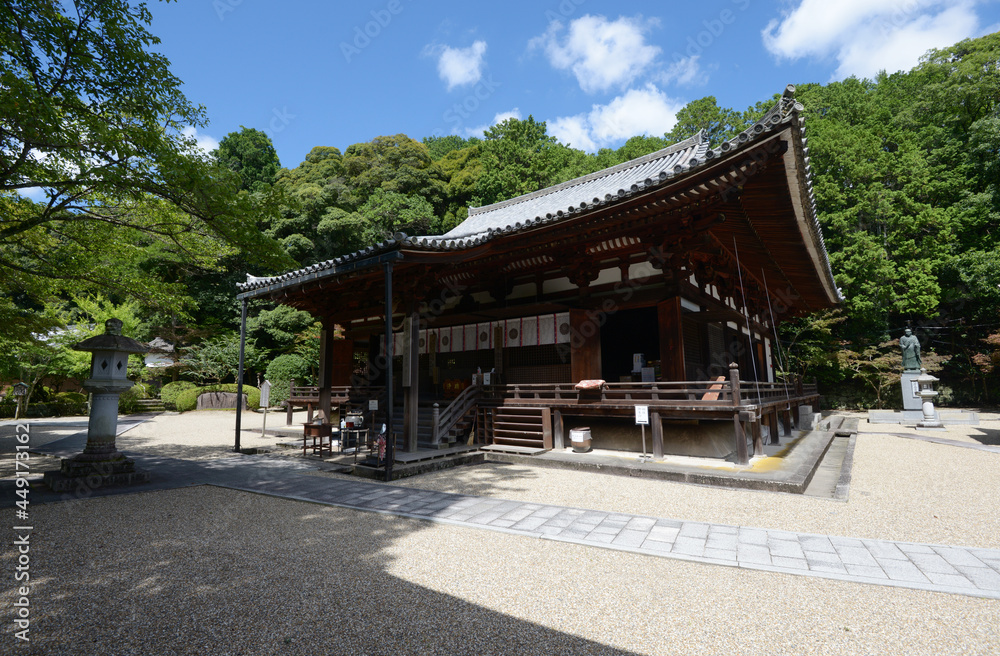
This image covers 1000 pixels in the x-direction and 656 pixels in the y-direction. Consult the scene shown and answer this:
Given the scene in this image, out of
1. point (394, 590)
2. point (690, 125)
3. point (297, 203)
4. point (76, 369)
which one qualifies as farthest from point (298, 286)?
point (690, 125)

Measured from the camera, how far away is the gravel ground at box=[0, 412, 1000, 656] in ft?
8.48

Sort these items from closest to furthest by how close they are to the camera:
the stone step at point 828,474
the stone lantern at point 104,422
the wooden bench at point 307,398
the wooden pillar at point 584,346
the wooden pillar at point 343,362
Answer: the stone step at point 828,474
the stone lantern at point 104,422
the wooden pillar at point 584,346
the wooden pillar at point 343,362
the wooden bench at point 307,398

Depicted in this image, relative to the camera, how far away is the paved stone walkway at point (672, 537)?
353cm

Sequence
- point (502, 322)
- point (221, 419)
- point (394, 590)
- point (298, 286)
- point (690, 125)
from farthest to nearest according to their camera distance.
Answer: point (690, 125) → point (221, 419) → point (502, 322) → point (298, 286) → point (394, 590)

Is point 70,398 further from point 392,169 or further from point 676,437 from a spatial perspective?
point 676,437

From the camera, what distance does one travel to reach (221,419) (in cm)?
1950

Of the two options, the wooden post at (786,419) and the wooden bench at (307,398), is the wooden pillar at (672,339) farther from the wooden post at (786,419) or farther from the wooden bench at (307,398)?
the wooden bench at (307,398)

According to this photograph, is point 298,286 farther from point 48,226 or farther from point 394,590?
point 394,590

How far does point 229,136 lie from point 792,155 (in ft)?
151

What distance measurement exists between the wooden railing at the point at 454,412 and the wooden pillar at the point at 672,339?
4.33 metres

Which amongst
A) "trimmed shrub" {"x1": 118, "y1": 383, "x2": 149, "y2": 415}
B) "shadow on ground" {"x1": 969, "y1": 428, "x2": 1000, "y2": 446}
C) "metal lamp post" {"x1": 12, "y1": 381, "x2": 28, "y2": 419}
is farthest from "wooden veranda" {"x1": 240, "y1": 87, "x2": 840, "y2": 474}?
"metal lamp post" {"x1": 12, "y1": 381, "x2": 28, "y2": 419}

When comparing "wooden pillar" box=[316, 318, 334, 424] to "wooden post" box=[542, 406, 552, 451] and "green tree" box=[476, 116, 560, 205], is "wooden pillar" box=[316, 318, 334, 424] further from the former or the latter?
"green tree" box=[476, 116, 560, 205]

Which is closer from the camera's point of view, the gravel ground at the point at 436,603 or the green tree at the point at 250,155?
the gravel ground at the point at 436,603

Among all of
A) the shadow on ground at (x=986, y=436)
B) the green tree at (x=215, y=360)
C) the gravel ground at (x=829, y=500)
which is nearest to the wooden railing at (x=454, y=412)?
the gravel ground at (x=829, y=500)
